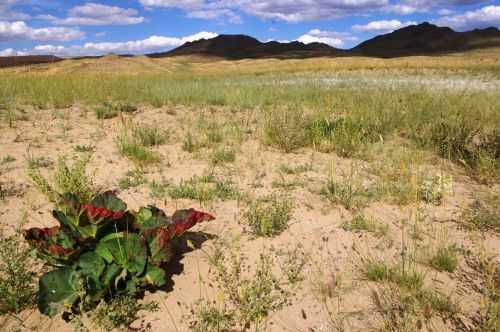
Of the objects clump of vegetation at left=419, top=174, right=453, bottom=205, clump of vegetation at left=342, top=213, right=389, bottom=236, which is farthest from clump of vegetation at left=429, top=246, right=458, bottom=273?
clump of vegetation at left=419, top=174, right=453, bottom=205

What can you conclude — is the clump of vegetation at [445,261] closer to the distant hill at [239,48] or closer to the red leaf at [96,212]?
the red leaf at [96,212]

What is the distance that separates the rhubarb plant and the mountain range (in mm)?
71931

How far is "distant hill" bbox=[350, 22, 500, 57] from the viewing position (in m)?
69.9

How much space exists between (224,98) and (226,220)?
19.0 ft

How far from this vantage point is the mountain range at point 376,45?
235 feet

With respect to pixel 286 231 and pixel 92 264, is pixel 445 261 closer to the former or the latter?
pixel 286 231

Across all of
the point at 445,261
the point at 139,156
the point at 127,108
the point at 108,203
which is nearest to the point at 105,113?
the point at 127,108

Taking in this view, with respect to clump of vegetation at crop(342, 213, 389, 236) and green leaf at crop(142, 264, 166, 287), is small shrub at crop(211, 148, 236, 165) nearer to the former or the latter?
clump of vegetation at crop(342, 213, 389, 236)

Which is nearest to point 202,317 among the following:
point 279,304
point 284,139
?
point 279,304

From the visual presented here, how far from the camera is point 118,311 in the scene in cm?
186

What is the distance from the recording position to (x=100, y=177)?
3.54 m

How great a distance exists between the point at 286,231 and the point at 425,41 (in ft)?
296

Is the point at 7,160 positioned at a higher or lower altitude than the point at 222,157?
higher

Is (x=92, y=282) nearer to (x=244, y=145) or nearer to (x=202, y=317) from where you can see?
(x=202, y=317)
